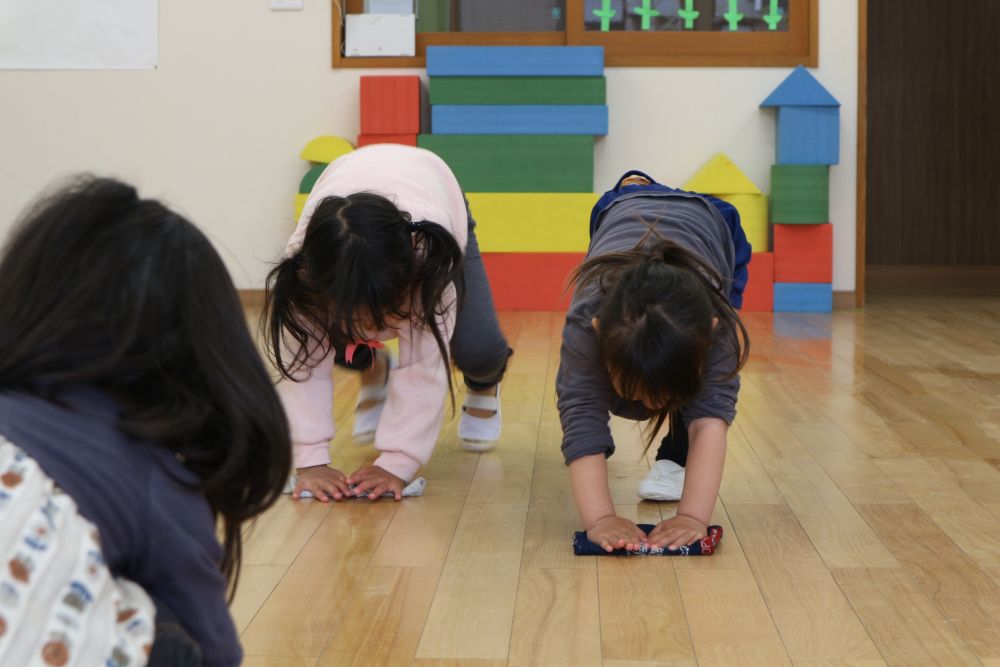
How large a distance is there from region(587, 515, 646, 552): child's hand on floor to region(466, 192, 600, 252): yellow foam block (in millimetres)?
2270

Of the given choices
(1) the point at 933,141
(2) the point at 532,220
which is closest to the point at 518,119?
(2) the point at 532,220

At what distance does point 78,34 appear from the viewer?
378 centimetres

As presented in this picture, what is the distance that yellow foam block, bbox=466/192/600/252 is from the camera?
365cm

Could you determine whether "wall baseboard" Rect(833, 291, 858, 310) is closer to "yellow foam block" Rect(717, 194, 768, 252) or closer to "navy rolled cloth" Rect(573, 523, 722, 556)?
"yellow foam block" Rect(717, 194, 768, 252)

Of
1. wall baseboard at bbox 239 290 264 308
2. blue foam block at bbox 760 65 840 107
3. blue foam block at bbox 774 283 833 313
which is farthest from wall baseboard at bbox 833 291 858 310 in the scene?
wall baseboard at bbox 239 290 264 308

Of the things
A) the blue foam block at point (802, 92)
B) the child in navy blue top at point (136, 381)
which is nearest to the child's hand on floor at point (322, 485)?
the child in navy blue top at point (136, 381)

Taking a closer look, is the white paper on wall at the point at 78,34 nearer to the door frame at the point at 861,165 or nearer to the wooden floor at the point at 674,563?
the wooden floor at the point at 674,563

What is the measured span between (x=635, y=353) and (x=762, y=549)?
0.32 m

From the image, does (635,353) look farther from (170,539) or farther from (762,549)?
(170,539)

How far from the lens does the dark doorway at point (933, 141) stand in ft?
15.4

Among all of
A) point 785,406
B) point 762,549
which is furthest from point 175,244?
point 785,406

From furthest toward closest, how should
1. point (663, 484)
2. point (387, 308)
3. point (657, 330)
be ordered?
point (663, 484), point (387, 308), point (657, 330)

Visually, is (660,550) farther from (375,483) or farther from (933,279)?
(933,279)

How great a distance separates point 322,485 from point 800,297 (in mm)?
2351
